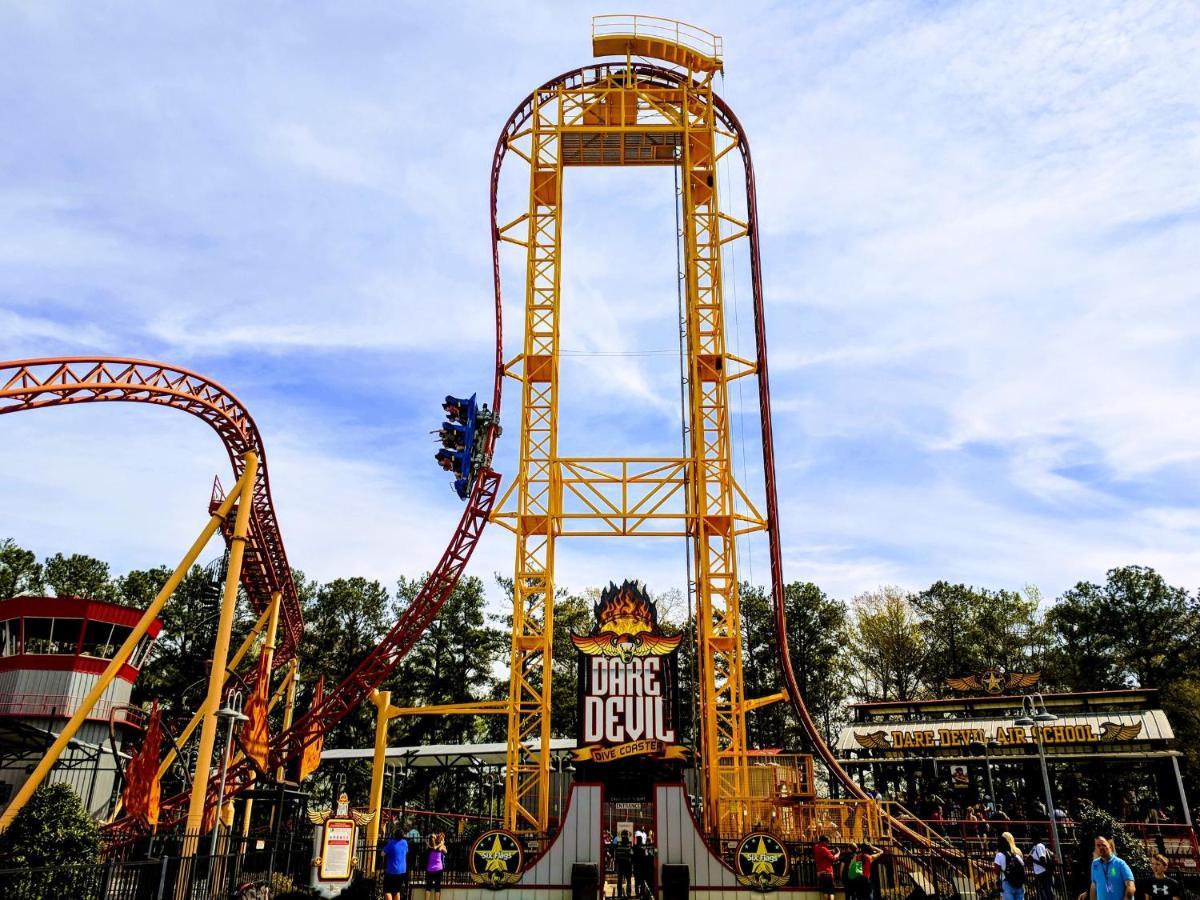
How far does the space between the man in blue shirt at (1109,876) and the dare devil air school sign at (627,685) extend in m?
10.8

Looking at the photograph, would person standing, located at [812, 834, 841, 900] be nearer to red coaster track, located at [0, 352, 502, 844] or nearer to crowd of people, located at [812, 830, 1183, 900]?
crowd of people, located at [812, 830, 1183, 900]

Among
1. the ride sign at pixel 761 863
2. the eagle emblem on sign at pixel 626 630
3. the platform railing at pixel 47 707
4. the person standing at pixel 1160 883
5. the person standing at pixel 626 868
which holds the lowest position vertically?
the person standing at pixel 626 868

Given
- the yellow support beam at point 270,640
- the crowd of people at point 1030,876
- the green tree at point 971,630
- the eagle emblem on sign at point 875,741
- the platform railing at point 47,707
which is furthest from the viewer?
the green tree at point 971,630

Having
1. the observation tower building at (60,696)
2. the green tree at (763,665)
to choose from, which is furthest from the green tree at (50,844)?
the green tree at (763,665)

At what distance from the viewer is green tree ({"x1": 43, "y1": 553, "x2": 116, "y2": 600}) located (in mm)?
45719

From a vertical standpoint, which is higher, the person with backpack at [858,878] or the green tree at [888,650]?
the green tree at [888,650]

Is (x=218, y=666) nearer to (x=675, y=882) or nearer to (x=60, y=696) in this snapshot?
(x=60, y=696)

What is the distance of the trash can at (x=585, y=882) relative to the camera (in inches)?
620

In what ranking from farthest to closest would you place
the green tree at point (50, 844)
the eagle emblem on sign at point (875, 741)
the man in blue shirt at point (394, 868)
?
the eagle emblem on sign at point (875, 741) → the green tree at point (50, 844) → the man in blue shirt at point (394, 868)

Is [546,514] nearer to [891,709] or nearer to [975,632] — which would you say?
[891,709]

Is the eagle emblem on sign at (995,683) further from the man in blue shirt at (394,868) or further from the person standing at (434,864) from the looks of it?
the man in blue shirt at (394,868)

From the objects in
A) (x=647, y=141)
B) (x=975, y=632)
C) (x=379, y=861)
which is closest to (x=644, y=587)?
(x=379, y=861)

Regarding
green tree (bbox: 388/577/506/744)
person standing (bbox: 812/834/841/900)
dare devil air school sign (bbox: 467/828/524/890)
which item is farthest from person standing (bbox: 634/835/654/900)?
green tree (bbox: 388/577/506/744)

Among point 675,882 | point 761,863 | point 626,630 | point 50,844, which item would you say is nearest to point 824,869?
point 761,863
